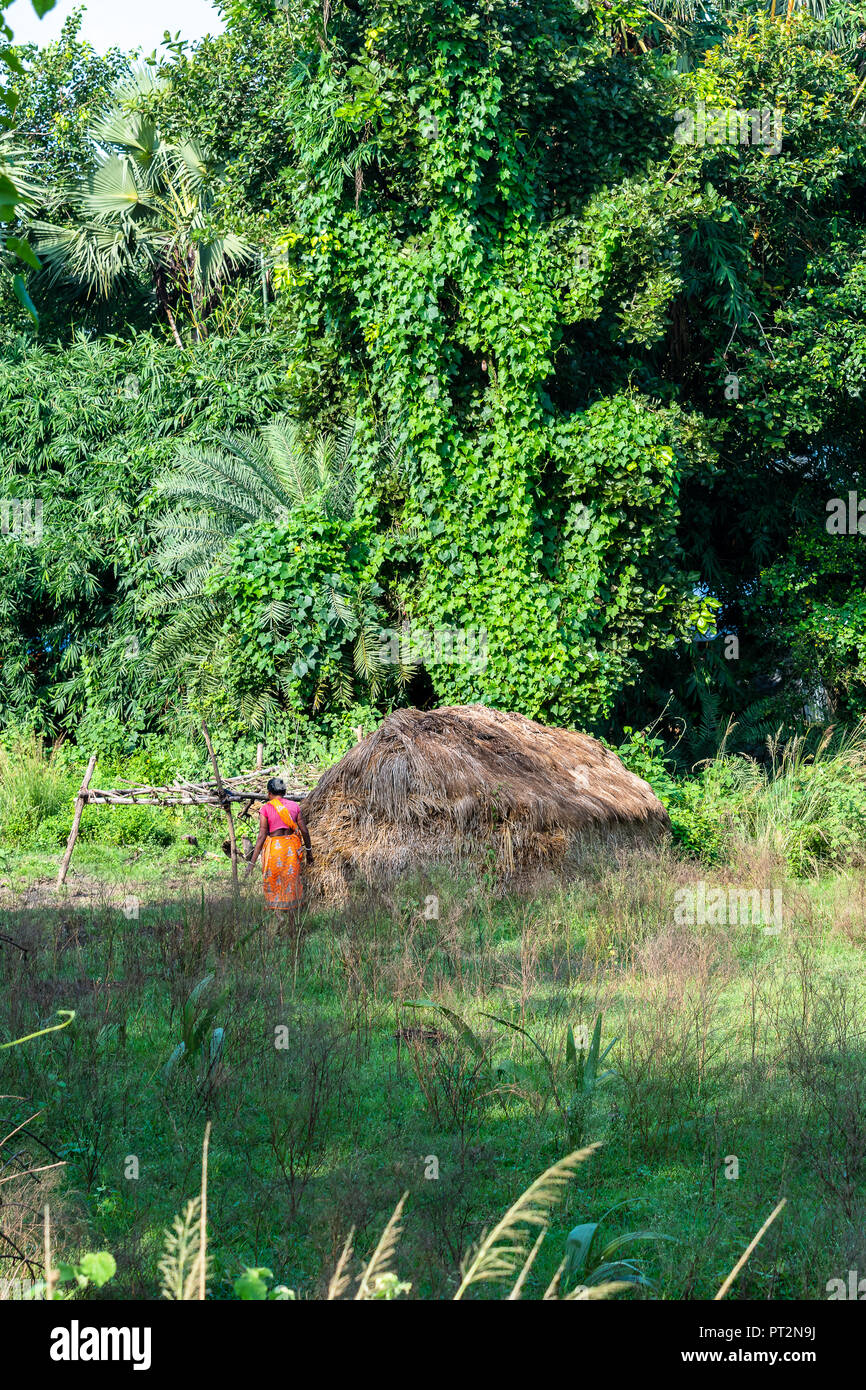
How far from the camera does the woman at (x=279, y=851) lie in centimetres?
927

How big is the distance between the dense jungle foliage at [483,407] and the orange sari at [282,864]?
4.77 meters

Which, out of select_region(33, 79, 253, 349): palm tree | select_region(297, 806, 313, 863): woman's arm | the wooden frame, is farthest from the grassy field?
select_region(33, 79, 253, 349): palm tree

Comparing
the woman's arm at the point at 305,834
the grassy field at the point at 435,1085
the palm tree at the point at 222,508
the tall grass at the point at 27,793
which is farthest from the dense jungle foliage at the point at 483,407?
the grassy field at the point at 435,1085

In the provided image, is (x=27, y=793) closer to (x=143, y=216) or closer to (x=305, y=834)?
(x=305, y=834)

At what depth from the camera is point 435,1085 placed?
588 cm

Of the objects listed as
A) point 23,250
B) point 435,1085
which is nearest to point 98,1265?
point 23,250

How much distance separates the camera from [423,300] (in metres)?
13.3

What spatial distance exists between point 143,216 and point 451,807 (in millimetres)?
14298

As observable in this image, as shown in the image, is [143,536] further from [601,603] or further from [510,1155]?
[510,1155]

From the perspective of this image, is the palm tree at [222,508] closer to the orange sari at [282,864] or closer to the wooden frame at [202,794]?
the wooden frame at [202,794]

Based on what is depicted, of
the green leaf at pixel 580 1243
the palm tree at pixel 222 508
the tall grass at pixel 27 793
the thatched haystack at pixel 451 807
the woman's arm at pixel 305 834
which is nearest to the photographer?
the green leaf at pixel 580 1243

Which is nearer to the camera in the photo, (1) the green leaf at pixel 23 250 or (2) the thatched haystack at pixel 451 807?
(1) the green leaf at pixel 23 250

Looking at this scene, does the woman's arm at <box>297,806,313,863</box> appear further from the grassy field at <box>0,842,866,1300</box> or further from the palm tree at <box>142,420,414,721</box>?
the palm tree at <box>142,420,414,721</box>
